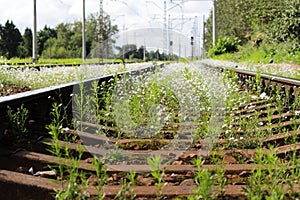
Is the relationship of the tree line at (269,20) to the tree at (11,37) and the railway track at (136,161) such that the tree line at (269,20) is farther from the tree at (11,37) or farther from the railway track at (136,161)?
the tree at (11,37)

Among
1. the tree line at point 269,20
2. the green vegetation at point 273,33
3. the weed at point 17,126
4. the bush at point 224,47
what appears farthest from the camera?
the bush at point 224,47

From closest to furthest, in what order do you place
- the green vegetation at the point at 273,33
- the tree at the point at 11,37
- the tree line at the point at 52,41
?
the green vegetation at the point at 273,33, the tree line at the point at 52,41, the tree at the point at 11,37

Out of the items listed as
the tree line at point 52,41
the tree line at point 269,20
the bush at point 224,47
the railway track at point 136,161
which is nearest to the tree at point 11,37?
the tree line at point 52,41

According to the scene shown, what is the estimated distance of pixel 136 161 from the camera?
296 centimetres

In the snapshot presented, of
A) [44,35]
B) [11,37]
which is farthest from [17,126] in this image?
[44,35]

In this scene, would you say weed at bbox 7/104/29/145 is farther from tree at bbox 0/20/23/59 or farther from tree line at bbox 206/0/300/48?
tree at bbox 0/20/23/59

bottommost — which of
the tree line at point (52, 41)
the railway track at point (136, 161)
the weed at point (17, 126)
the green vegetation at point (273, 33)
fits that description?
the railway track at point (136, 161)

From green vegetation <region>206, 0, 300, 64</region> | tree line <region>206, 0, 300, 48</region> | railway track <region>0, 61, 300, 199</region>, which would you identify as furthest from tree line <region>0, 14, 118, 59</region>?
railway track <region>0, 61, 300, 199</region>

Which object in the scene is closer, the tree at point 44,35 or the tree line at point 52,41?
the tree line at point 52,41

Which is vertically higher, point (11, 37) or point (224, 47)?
point (11, 37)

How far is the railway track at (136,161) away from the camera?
2.09 metres

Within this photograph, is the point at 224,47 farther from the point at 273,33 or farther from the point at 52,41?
the point at 52,41

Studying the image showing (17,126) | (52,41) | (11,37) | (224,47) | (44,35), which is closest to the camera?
(17,126)

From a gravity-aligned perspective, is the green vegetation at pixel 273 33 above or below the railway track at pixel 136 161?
above
